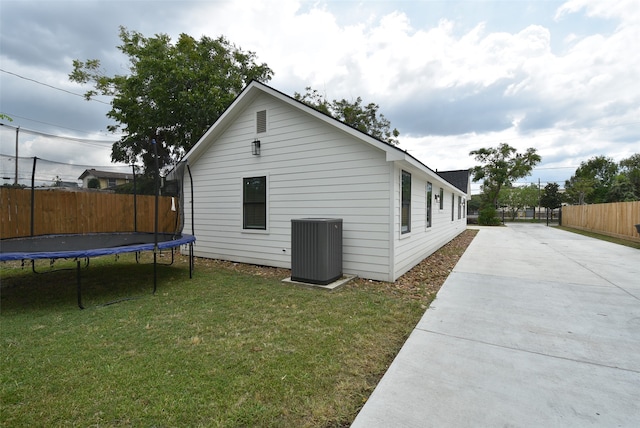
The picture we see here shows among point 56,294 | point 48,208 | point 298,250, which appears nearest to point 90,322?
point 56,294

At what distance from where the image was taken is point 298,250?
518 cm

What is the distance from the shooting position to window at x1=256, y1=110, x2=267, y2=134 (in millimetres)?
6727

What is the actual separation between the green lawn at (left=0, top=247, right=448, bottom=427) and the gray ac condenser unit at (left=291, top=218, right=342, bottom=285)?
0.39 meters

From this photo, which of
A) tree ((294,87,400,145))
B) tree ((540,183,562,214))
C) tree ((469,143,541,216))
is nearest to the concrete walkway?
tree ((294,87,400,145))

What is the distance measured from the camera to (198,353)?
267 cm

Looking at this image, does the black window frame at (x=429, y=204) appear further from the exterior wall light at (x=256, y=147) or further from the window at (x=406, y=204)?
the exterior wall light at (x=256, y=147)

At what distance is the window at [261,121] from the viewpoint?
673 cm

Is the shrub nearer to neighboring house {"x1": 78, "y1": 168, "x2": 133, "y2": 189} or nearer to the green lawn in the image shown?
the green lawn

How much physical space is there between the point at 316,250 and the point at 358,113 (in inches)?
720

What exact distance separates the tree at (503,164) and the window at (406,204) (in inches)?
1037

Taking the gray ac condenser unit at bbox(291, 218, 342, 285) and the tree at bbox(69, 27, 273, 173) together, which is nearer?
the gray ac condenser unit at bbox(291, 218, 342, 285)

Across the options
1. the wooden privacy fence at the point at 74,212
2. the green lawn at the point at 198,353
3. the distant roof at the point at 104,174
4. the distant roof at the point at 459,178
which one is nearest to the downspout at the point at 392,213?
the green lawn at the point at 198,353

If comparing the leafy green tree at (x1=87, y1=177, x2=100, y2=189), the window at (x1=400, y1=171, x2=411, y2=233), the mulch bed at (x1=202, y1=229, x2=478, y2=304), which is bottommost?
the mulch bed at (x1=202, y1=229, x2=478, y2=304)

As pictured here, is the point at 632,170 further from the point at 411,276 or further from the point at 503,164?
the point at 411,276
